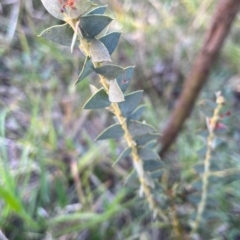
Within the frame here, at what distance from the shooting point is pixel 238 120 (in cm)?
79

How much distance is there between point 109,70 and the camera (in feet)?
1.05

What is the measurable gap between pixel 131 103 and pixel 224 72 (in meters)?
0.55

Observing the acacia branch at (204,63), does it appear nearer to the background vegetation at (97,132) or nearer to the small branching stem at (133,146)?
the background vegetation at (97,132)

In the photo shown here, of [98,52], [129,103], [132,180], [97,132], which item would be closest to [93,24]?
[98,52]

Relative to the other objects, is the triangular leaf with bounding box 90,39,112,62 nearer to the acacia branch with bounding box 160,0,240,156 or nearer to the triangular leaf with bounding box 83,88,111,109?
the triangular leaf with bounding box 83,88,111,109

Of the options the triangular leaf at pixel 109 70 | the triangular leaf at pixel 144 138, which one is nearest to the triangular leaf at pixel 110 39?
the triangular leaf at pixel 109 70

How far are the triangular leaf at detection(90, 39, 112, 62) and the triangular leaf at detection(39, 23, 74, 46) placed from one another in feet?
0.07

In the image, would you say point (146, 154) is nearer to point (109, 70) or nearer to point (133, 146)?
point (133, 146)

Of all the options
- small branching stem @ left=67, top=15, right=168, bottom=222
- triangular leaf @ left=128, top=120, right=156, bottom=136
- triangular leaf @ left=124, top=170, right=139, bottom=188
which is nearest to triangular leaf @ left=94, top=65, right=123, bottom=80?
small branching stem @ left=67, top=15, right=168, bottom=222

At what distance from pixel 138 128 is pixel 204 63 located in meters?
0.23

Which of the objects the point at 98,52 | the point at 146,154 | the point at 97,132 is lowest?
the point at 97,132

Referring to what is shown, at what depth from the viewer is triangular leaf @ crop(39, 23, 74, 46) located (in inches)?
11.6

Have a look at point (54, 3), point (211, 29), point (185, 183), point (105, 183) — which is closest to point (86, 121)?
point (105, 183)

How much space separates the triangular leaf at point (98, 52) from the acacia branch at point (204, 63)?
0.91 ft
